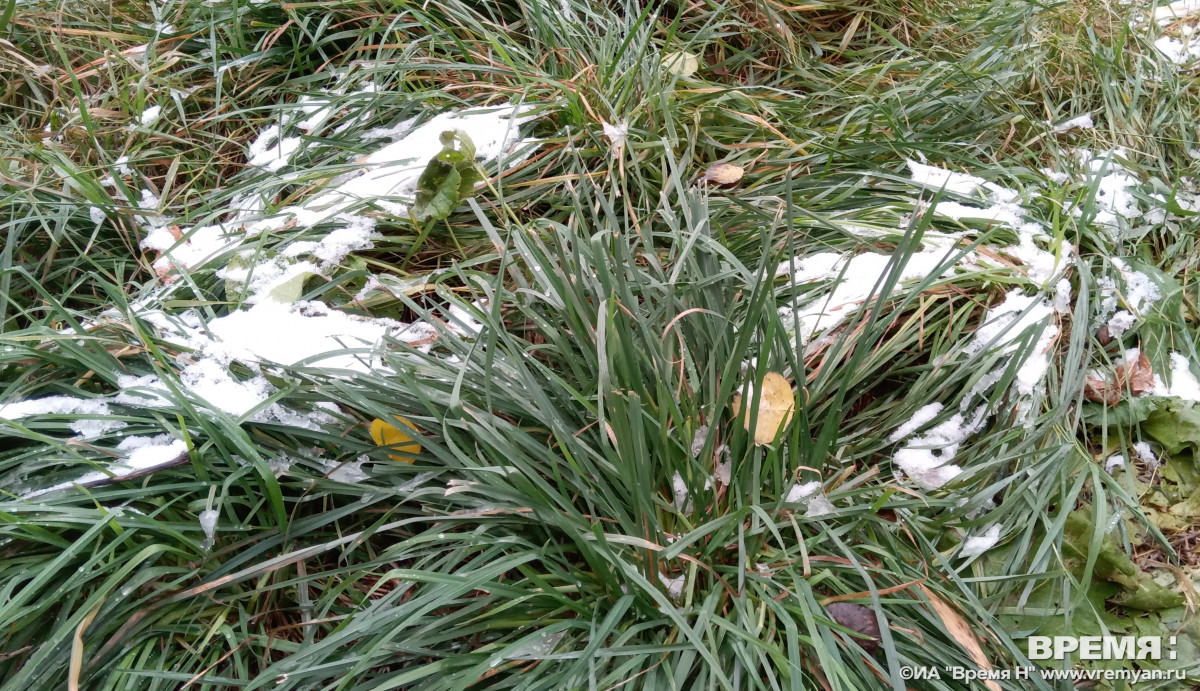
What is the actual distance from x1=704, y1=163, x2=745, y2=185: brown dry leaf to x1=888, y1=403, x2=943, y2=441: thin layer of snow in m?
0.83

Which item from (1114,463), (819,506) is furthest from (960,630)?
(1114,463)

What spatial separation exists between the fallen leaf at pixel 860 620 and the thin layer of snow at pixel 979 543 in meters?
0.28

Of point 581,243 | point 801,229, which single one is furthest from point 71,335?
point 801,229

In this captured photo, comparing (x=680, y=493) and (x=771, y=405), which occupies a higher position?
(x=771, y=405)

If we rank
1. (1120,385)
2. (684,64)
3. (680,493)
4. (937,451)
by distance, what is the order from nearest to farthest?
(680,493) < (937,451) < (1120,385) < (684,64)

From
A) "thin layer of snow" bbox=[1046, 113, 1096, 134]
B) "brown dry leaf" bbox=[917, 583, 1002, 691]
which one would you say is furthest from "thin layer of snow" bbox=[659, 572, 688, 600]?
"thin layer of snow" bbox=[1046, 113, 1096, 134]

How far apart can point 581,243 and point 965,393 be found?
35.3 inches

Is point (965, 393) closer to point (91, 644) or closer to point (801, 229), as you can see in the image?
point (801, 229)

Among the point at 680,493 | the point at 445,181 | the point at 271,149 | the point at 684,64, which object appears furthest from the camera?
the point at 684,64

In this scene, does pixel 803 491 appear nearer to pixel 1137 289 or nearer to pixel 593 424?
pixel 593 424

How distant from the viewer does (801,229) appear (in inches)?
74.4

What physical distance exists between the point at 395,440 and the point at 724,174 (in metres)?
1.19

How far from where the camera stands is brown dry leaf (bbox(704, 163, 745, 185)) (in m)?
2.06

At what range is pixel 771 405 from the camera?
1.42 metres
